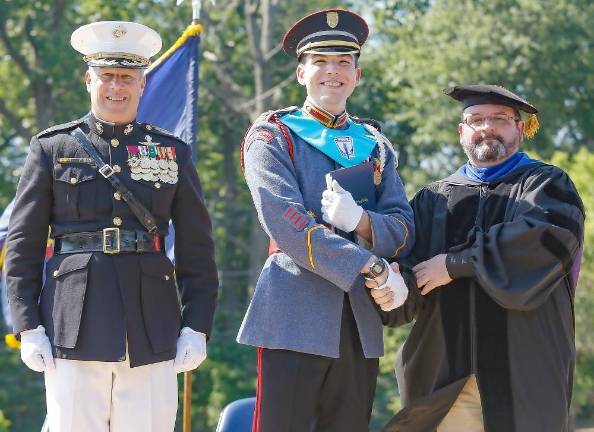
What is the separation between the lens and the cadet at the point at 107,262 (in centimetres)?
378

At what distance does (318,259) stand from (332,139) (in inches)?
18.9

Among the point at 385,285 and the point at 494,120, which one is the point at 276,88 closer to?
the point at 494,120

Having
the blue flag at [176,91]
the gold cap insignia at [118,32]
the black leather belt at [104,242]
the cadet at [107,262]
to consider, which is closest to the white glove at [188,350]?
the cadet at [107,262]

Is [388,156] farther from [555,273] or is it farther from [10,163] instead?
[10,163]

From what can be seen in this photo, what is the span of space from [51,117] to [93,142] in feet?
49.4

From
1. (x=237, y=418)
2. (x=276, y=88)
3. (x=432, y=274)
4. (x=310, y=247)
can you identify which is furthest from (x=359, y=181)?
(x=276, y=88)

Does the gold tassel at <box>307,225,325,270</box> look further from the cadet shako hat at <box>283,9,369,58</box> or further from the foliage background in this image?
the foliage background

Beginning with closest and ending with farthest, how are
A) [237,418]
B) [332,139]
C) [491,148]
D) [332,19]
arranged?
[332,139], [332,19], [491,148], [237,418]

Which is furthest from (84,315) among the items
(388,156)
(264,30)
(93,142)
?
(264,30)

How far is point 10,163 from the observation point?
20.5 m

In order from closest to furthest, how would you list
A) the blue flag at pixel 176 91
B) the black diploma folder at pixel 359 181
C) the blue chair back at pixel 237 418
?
the black diploma folder at pixel 359 181 → the blue chair back at pixel 237 418 → the blue flag at pixel 176 91

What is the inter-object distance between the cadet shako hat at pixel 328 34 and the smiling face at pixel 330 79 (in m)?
0.03

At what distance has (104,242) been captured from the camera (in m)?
3.86

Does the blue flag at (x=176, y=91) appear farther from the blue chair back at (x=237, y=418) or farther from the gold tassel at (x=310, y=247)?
the gold tassel at (x=310, y=247)
